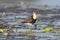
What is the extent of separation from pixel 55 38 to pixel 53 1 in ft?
10.6

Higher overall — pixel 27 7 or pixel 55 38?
pixel 27 7

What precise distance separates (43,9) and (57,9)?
1.26ft

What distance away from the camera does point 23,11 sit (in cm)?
710

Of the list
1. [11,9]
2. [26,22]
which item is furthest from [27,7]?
[26,22]

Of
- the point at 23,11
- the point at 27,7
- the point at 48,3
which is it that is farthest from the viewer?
the point at 48,3

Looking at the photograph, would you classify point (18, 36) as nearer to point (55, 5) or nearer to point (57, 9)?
point (57, 9)

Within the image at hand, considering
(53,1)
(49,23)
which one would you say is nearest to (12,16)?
(49,23)

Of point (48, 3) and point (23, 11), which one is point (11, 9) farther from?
point (48, 3)

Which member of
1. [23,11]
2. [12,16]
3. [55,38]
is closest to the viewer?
[55,38]

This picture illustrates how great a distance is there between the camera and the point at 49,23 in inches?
238

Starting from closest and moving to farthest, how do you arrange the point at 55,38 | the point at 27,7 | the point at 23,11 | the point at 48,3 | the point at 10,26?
the point at 55,38 → the point at 10,26 → the point at 23,11 → the point at 27,7 → the point at 48,3

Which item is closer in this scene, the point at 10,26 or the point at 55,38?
the point at 55,38

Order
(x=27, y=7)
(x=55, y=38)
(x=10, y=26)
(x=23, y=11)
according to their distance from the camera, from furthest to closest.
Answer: (x=27, y=7), (x=23, y=11), (x=10, y=26), (x=55, y=38)

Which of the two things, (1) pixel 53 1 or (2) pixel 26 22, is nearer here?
(2) pixel 26 22
